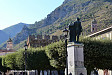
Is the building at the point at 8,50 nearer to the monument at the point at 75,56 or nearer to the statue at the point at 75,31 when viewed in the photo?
the statue at the point at 75,31

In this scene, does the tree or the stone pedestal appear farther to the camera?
the tree

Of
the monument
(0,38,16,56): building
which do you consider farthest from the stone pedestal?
(0,38,16,56): building

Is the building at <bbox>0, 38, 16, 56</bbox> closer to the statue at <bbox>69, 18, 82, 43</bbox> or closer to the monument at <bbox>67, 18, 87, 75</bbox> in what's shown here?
the statue at <bbox>69, 18, 82, 43</bbox>

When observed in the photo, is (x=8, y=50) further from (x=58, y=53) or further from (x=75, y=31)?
(x=75, y=31)

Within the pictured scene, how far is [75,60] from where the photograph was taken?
19.4 m

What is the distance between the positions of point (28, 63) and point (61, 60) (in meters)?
14.2

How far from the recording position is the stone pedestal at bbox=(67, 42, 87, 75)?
19.3 metres

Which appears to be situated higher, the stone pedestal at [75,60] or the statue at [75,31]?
the statue at [75,31]

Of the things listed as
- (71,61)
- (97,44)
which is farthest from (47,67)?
(71,61)

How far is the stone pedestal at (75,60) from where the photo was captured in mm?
19333

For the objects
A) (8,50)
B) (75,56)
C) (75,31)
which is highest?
(75,31)

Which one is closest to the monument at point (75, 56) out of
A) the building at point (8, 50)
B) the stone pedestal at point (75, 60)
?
the stone pedestal at point (75, 60)

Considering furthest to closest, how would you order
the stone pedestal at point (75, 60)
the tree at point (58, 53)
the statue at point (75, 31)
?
the tree at point (58, 53)
the statue at point (75, 31)
the stone pedestal at point (75, 60)

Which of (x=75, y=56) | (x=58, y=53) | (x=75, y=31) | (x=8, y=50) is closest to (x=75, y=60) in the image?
(x=75, y=56)
